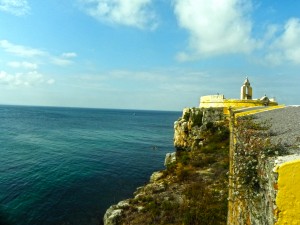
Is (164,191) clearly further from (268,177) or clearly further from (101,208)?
(268,177)

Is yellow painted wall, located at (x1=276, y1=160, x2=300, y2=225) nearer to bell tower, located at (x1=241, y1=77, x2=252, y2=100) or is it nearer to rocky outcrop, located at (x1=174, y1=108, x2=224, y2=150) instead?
rocky outcrop, located at (x1=174, y1=108, x2=224, y2=150)

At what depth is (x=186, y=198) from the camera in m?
13.6

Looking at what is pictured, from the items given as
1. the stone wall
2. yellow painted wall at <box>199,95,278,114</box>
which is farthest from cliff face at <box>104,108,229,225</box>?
the stone wall

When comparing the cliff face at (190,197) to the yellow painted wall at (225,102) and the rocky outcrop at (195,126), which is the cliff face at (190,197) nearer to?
the rocky outcrop at (195,126)

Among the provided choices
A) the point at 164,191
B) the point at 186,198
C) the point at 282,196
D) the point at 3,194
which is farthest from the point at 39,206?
the point at 282,196

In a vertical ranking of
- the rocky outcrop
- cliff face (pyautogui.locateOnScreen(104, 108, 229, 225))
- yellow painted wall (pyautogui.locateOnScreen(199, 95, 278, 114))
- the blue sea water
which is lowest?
the blue sea water

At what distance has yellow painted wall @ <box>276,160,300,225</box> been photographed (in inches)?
114

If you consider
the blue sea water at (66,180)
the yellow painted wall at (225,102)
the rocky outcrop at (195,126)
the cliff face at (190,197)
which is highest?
the yellow painted wall at (225,102)

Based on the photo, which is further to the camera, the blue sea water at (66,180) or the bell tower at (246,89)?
the bell tower at (246,89)

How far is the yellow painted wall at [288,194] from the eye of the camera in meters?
2.89

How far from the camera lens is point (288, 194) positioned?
2.92m

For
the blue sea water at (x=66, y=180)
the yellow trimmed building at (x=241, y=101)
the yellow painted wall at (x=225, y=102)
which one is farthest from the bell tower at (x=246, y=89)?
the blue sea water at (x=66, y=180)

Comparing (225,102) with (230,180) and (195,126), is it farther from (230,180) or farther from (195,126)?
(230,180)

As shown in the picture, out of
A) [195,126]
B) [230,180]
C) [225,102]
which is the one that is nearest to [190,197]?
[230,180]
